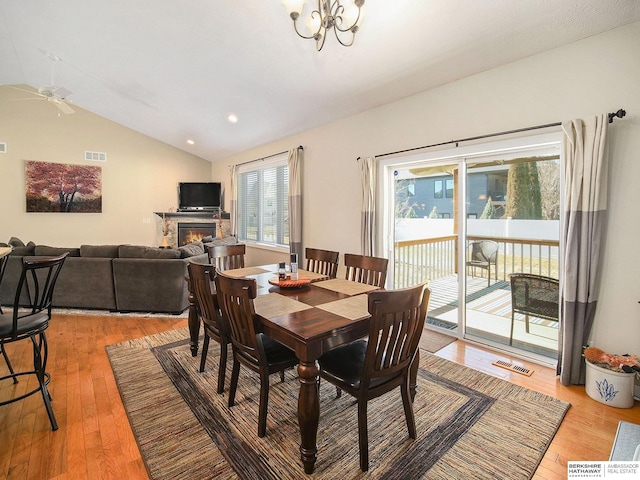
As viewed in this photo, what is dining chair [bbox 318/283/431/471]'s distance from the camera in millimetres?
1631

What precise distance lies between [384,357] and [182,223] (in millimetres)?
6885

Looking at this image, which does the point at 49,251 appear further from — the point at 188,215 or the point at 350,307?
the point at 350,307

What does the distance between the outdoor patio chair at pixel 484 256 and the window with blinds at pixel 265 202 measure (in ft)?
11.1

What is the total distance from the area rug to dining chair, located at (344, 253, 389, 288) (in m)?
0.88

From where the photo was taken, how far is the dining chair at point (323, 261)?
3.27 meters

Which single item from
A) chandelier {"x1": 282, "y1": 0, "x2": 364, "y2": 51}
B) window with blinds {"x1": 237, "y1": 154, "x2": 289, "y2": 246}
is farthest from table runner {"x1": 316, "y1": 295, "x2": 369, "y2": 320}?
window with blinds {"x1": 237, "y1": 154, "x2": 289, "y2": 246}

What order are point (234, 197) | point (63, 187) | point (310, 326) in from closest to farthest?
point (310, 326) → point (63, 187) → point (234, 197)

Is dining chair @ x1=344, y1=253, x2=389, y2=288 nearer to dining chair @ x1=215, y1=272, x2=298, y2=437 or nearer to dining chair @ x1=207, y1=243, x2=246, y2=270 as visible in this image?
dining chair @ x1=215, y1=272, x2=298, y2=437

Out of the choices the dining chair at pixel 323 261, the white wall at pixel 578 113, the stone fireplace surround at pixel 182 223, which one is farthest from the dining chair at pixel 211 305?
the stone fireplace surround at pixel 182 223

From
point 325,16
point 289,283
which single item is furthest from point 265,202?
point 325,16

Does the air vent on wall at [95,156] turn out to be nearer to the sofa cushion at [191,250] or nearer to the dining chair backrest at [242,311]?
the sofa cushion at [191,250]

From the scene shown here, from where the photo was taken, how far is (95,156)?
681cm

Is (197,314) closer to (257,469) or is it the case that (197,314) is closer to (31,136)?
(257,469)

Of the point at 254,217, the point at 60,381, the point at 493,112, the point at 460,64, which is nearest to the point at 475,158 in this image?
the point at 493,112
